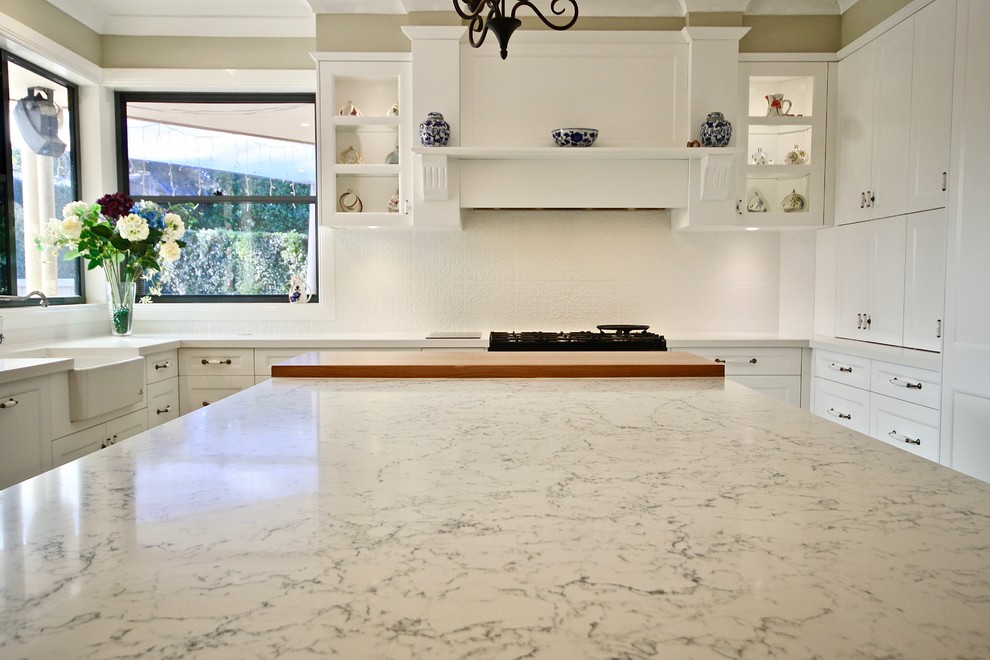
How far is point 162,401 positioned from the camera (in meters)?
3.44

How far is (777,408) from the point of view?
1398 millimetres

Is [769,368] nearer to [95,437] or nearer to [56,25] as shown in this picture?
[95,437]

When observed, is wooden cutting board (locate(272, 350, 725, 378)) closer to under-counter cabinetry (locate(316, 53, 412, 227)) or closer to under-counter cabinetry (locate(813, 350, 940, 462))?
under-counter cabinetry (locate(813, 350, 940, 462))

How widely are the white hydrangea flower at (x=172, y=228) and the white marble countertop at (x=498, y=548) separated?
113 inches

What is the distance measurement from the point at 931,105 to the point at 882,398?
1371 millimetres

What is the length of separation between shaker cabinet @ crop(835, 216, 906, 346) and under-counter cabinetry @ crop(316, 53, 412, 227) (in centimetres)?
251

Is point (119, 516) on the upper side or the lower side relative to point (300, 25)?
lower

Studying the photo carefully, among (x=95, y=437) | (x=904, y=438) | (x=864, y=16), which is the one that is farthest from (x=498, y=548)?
(x=864, y=16)

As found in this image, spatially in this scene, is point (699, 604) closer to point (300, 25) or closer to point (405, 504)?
point (405, 504)

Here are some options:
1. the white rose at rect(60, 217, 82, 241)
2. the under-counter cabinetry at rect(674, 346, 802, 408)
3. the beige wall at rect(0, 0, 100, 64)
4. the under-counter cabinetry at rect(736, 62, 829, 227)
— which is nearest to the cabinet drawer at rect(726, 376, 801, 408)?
the under-counter cabinetry at rect(674, 346, 802, 408)

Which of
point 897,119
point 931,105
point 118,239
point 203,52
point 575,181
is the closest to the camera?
point 931,105

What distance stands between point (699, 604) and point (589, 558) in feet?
0.40

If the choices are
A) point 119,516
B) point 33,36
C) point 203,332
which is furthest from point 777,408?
point 33,36

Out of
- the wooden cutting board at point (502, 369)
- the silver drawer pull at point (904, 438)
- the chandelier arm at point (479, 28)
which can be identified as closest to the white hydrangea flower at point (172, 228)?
the wooden cutting board at point (502, 369)
